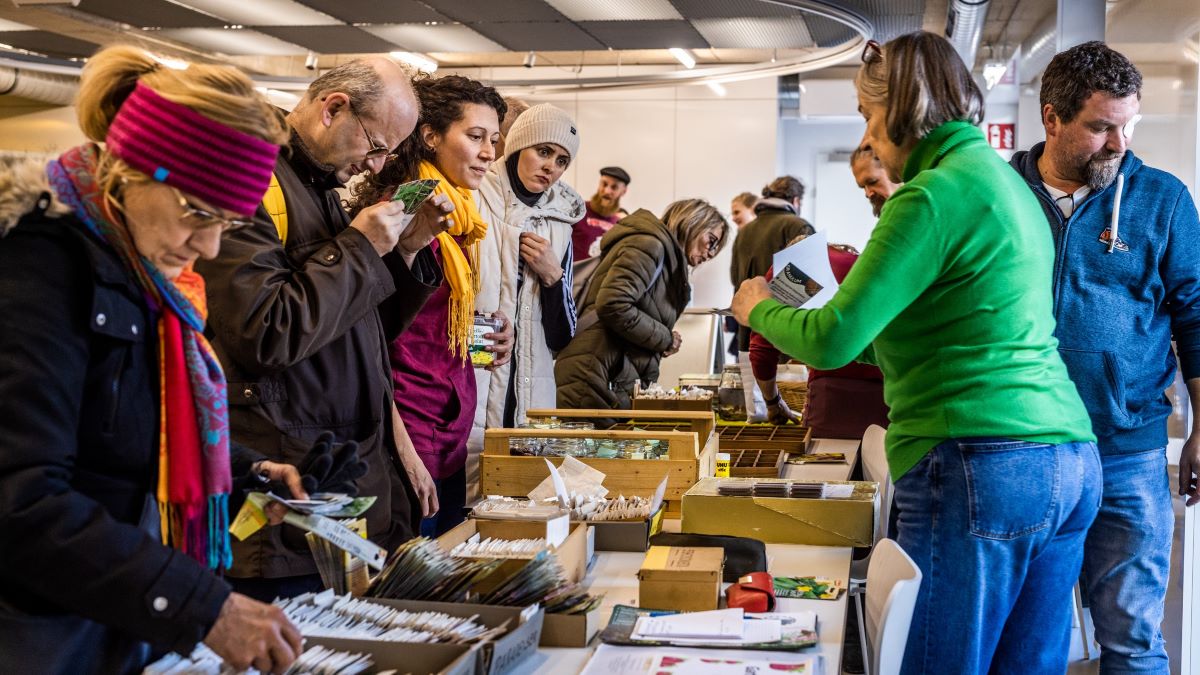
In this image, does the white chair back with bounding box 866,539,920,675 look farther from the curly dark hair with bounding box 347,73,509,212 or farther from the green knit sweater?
the curly dark hair with bounding box 347,73,509,212

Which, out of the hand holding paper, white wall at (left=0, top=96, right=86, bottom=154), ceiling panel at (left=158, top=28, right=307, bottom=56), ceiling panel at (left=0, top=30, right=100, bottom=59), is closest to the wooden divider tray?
the hand holding paper

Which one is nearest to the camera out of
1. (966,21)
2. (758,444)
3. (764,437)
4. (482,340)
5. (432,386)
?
(432,386)

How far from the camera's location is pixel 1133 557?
2602 millimetres

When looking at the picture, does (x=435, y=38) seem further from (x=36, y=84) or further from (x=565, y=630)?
(x=565, y=630)

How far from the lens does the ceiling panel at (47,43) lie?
32.3 ft

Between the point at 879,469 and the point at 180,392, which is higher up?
the point at 180,392

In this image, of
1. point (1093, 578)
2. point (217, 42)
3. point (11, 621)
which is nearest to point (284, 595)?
point (11, 621)

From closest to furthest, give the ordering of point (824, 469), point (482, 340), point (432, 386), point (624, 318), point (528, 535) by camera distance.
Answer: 1. point (528, 535)
2. point (432, 386)
3. point (482, 340)
4. point (824, 469)
5. point (624, 318)

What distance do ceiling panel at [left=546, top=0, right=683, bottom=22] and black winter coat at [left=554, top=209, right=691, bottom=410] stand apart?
3.80 meters

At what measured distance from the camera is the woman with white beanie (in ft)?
10.5

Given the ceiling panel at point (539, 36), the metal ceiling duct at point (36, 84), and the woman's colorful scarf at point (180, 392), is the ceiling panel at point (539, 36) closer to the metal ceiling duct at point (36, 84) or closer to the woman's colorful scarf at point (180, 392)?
the metal ceiling duct at point (36, 84)

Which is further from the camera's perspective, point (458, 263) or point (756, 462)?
point (756, 462)

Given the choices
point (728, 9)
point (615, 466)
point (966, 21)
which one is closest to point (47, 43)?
point (728, 9)

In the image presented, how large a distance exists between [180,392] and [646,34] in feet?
26.8
